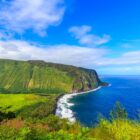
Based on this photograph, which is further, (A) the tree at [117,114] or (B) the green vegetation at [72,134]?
(A) the tree at [117,114]

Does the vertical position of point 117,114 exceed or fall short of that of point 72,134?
it exceeds it

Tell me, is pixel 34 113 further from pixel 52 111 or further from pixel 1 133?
pixel 1 133

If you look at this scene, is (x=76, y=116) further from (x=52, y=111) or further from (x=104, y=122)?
(x=104, y=122)

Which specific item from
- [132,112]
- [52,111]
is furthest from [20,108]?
[132,112]

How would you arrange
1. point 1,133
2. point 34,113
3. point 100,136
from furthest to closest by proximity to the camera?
point 34,113 < point 100,136 < point 1,133

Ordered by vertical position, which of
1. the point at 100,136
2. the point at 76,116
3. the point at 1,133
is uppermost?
the point at 1,133

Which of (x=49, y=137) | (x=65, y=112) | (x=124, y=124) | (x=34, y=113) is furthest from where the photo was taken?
(x=65, y=112)

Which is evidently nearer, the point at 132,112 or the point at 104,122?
the point at 104,122

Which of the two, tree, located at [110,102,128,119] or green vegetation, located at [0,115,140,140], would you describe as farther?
tree, located at [110,102,128,119]

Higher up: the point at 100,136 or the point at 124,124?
the point at 124,124

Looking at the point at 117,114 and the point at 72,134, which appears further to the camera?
the point at 117,114
